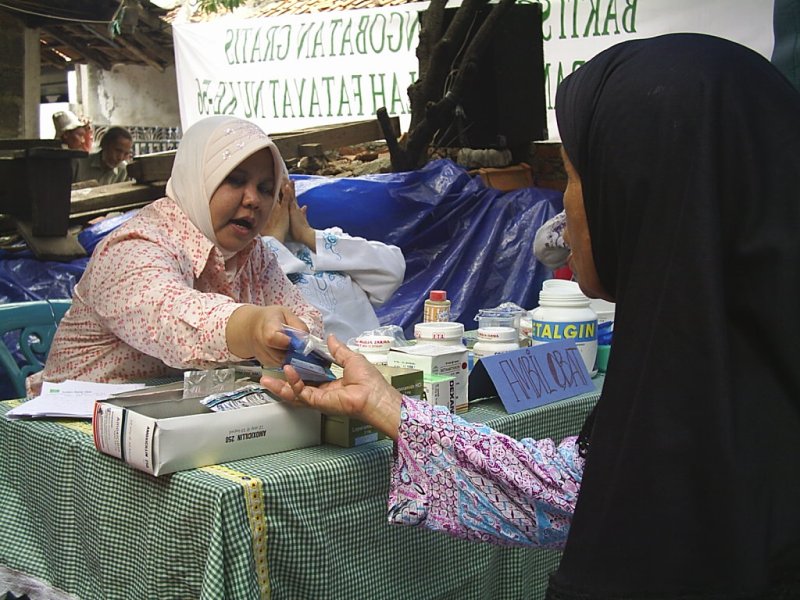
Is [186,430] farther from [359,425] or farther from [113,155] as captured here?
[113,155]

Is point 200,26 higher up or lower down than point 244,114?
Answer: higher up

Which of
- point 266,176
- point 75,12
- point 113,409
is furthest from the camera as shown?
point 75,12

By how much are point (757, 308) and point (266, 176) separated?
68.2 inches

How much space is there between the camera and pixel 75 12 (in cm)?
893

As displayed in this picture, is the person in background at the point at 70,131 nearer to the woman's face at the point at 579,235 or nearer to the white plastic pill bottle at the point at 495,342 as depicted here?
the white plastic pill bottle at the point at 495,342

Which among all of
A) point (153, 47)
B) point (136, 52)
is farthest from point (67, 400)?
point (136, 52)

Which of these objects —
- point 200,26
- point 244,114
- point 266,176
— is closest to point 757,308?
point 266,176

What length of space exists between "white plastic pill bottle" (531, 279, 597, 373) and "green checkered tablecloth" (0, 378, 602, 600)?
1.17 ft

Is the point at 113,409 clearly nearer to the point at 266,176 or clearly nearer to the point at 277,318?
the point at 277,318

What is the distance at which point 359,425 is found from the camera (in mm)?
1743

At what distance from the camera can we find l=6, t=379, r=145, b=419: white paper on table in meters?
1.88

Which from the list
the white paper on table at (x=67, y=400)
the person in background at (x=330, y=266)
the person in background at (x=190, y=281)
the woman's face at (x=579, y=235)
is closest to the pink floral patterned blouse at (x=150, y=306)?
the person in background at (x=190, y=281)

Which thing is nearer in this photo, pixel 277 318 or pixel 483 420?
pixel 277 318

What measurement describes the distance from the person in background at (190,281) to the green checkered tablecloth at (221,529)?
29cm
